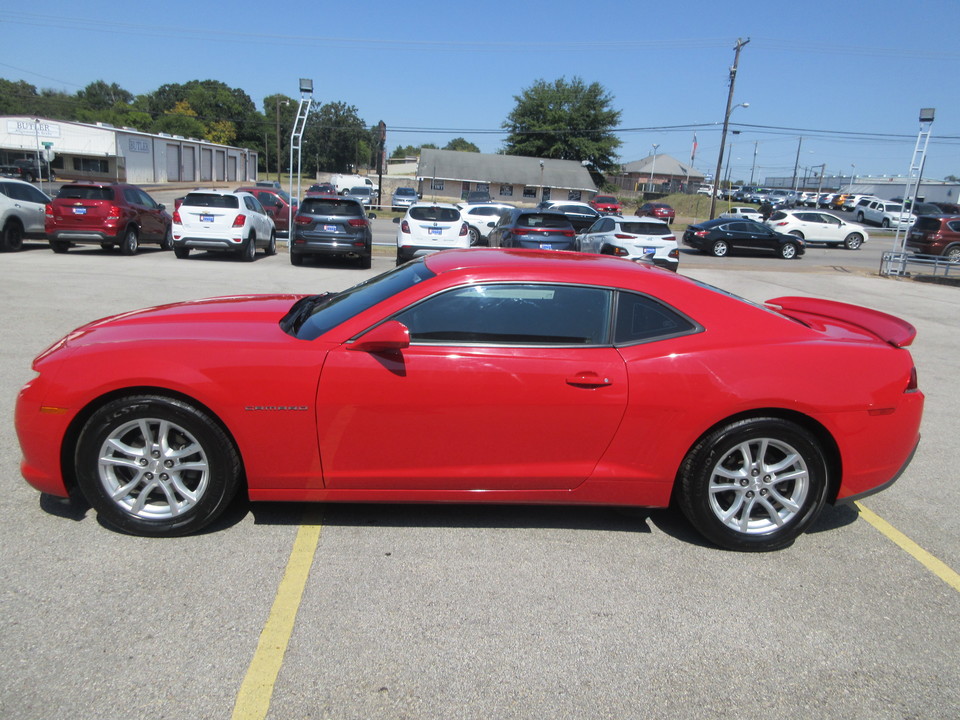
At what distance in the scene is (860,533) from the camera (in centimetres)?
417

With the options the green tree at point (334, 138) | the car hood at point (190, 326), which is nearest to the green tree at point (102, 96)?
the green tree at point (334, 138)

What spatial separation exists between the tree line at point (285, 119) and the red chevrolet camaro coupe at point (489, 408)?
72.5 m

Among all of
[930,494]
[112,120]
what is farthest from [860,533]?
[112,120]

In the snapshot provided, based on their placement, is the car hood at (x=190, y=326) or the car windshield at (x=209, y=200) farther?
the car windshield at (x=209, y=200)

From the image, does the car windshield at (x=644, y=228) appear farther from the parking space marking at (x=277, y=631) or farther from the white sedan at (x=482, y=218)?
the parking space marking at (x=277, y=631)

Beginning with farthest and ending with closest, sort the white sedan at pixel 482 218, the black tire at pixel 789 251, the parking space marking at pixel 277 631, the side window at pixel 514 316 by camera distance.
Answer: the black tire at pixel 789 251, the white sedan at pixel 482 218, the side window at pixel 514 316, the parking space marking at pixel 277 631

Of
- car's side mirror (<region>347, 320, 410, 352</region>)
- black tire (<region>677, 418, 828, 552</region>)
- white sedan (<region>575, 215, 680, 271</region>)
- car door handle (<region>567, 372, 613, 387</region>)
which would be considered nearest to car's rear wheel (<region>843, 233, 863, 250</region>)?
white sedan (<region>575, 215, 680, 271</region>)

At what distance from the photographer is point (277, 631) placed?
2.97m

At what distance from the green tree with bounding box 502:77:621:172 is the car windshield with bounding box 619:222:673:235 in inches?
2712

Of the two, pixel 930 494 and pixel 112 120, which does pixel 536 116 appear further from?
pixel 930 494

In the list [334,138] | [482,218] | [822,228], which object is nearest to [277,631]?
[482,218]

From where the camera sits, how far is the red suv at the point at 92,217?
52.1 feet

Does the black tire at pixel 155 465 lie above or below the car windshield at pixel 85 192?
below

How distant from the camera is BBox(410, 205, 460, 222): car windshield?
56.1 feet
